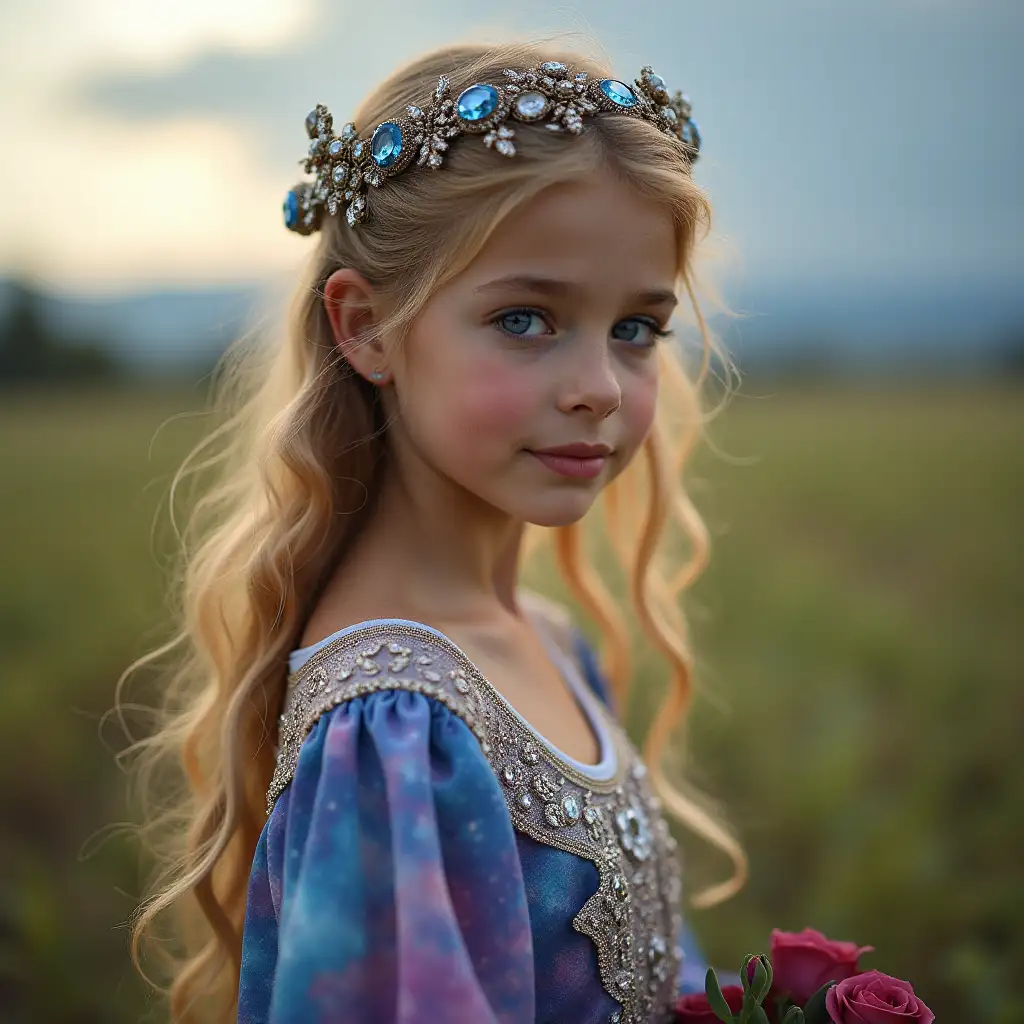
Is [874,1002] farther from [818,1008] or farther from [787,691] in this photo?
[787,691]

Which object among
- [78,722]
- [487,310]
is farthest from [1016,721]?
[78,722]

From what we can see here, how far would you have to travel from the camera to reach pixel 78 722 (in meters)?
3.46

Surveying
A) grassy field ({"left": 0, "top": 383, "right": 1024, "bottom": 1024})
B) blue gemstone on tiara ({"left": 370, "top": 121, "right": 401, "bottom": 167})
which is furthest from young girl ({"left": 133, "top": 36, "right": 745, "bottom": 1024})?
grassy field ({"left": 0, "top": 383, "right": 1024, "bottom": 1024})

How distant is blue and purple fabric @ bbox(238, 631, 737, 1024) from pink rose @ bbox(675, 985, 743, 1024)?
0.32 meters

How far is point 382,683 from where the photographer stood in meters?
1.32

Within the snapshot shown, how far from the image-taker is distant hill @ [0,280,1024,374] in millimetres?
4699

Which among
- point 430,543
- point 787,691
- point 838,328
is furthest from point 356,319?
point 838,328

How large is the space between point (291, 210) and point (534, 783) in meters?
1.06

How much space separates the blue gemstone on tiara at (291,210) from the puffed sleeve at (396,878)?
90 cm

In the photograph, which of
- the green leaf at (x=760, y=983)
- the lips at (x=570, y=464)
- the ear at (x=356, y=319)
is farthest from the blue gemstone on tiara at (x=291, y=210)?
the green leaf at (x=760, y=983)

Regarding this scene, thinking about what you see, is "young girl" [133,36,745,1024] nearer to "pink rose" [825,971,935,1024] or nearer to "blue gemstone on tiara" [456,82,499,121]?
"blue gemstone on tiara" [456,82,499,121]

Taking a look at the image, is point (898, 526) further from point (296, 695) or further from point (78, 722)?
point (296, 695)

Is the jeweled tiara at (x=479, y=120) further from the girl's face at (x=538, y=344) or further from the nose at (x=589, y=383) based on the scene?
the nose at (x=589, y=383)

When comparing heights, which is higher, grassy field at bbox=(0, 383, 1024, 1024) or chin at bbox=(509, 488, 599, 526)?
chin at bbox=(509, 488, 599, 526)
